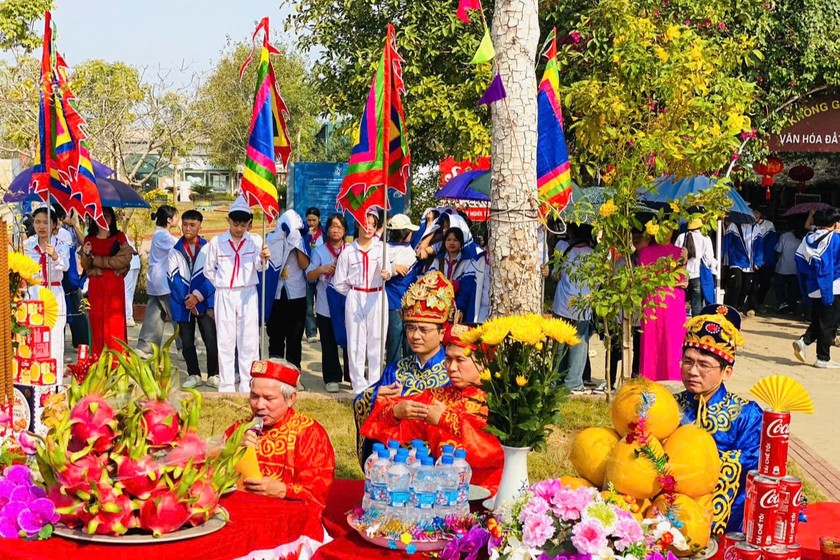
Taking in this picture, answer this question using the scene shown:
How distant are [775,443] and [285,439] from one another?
2.19 metres

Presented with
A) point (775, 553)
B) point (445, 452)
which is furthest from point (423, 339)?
point (775, 553)

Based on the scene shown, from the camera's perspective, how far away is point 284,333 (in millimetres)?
10523

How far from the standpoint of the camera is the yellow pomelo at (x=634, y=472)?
155 inches

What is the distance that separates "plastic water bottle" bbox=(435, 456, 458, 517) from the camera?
13.6 ft

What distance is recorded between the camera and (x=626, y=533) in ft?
11.6

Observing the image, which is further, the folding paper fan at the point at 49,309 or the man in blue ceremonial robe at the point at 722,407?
the folding paper fan at the point at 49,309

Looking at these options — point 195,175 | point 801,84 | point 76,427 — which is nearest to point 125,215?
point 801,84

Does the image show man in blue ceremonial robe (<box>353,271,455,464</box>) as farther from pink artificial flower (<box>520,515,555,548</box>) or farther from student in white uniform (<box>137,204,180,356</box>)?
student in white uniform (<box>137,204,180,356</box>)

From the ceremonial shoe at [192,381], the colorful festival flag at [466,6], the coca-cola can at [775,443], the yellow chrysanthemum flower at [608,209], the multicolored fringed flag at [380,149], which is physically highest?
the colorful festival flag at [466,6]

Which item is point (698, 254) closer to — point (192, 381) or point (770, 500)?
point (192, 381)

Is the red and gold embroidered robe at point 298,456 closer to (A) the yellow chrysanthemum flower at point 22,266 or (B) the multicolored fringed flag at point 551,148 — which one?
(A) the yellow chrysanthemum flower at point 22,266

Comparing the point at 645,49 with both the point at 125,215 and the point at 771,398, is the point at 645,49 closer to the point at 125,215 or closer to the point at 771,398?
the point at 771,398

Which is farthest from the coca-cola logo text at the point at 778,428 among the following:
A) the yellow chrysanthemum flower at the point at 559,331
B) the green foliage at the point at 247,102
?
the green foliage at the point at 247,102

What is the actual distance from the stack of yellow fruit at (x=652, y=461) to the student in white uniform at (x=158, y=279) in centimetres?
761
